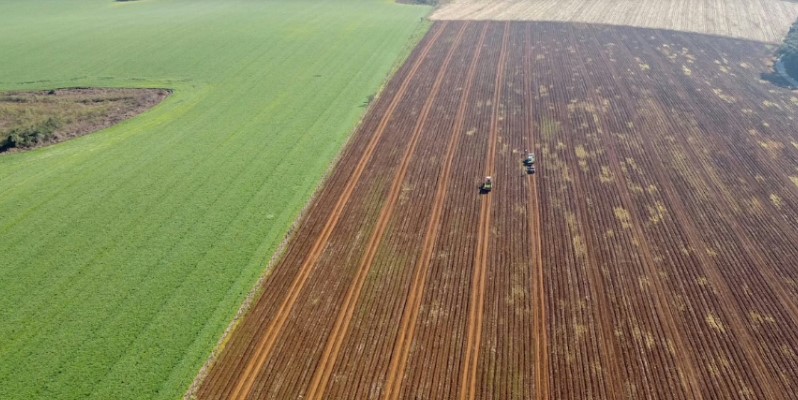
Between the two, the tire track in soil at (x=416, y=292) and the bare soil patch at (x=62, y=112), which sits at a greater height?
the bare soil patch at (x=62, y=112)

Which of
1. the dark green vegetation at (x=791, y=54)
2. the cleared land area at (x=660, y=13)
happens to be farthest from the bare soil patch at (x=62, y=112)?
the dark green vegetation at (x=791, y=54)

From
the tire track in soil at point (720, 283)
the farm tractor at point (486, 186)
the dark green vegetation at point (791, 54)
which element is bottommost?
the tire track in soil at point (720, 283)

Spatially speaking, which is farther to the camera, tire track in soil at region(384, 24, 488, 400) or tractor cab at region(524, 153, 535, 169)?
tractor cab at region(524, 153, 535, 169)

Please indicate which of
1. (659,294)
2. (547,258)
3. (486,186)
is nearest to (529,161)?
(486,186)

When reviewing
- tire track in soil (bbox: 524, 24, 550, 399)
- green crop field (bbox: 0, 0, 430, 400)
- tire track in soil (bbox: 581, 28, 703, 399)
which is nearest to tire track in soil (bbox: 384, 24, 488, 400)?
tire track in soil (bbox: 524, 24, 550, 399)

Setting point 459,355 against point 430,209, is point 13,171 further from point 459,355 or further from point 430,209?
point 459,355

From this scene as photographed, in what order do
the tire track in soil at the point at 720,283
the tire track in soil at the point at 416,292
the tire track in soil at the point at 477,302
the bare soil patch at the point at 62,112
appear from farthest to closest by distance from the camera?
the bare soil patch at the point at 62,112, the tire track in soil at the point at 416,292, the tire track in soil at the point at 720,283, the tire track in soil at the point at 477,302

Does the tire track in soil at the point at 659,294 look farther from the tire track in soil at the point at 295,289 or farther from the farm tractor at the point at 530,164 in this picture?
the tire track in soil at the point at 295,289

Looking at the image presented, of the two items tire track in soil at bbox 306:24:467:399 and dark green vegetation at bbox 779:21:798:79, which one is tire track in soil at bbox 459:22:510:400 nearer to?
tire track in soil at bbox 306:24:467:399
